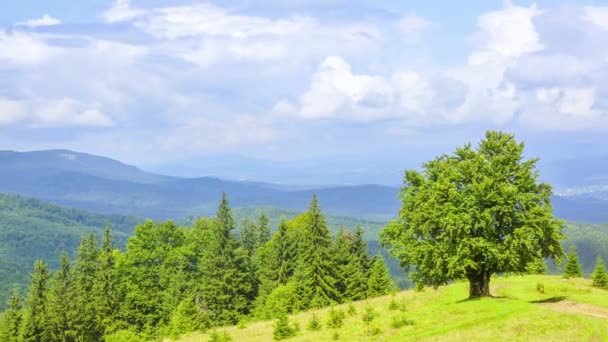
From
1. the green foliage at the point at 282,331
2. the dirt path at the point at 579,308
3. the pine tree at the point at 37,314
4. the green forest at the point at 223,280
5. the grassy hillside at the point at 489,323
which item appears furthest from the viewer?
the pine tree at the point at 37,314

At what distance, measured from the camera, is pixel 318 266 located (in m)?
74.9

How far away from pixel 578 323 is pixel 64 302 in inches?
2579

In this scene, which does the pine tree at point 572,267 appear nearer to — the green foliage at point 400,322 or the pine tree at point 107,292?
the green foliage at point 400,322

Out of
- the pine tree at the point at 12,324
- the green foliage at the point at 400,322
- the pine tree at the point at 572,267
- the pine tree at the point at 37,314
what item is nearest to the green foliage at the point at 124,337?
the pine tree at the point at 37,314

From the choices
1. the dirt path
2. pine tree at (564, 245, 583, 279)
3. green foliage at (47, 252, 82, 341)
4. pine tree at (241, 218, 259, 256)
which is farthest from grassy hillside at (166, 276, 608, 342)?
pine tree at (241, 218, 259, 256)

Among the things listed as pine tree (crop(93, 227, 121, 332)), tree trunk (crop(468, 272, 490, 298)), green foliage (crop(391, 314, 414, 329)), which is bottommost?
pine tree (crop(93, 227, 121, 332))

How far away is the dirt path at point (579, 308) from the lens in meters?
35.7

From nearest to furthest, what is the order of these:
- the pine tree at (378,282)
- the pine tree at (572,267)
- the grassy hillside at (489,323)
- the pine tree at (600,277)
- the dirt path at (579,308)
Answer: the grassy hillside at (489,323) → the dirt path at (579,308) → the pine tree at (600,277) → the pine tree at (572,267) → the pine tree at (378,282)

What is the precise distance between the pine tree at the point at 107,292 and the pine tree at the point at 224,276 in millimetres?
11930

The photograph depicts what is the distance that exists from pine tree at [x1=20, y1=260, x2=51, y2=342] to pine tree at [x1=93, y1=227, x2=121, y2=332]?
21.5ft

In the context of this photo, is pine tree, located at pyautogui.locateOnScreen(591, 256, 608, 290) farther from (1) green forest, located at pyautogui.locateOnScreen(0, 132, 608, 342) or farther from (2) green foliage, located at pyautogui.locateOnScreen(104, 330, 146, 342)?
(2) green foliage, located at pyautogui.locateOnScreen(104, 330, 146, 342)

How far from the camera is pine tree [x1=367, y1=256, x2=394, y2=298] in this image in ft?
249

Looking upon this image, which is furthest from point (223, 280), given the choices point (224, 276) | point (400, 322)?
point (400, 322)

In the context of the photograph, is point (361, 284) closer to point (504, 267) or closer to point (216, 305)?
point (216, 305)
